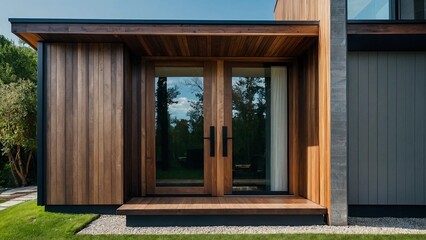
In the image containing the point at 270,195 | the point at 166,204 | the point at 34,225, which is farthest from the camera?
the point at 270,195

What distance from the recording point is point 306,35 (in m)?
3.74

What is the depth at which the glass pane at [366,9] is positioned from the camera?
13.5 feet

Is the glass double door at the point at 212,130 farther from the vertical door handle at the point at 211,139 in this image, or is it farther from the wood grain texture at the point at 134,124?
the wood grain texture at the point at 134,124

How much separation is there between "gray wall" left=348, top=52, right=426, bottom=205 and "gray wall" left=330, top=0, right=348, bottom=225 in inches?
21.5

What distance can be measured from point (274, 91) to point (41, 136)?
332 cm

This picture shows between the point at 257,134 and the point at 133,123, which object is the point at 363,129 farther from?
the point at 133,123

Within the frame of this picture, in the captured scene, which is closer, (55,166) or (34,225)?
(34,225)

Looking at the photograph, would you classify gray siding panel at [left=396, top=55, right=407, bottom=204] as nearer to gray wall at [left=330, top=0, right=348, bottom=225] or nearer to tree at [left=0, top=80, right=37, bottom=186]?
gray wall at [left=330, top=0, right=348, bottom=225]

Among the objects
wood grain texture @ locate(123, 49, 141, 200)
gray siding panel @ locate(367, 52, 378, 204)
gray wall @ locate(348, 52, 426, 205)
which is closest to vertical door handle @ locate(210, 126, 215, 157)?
wood grain texture @ locate(123, 49, 141, 200)

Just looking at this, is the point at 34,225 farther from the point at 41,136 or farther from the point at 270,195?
the point at 270,195

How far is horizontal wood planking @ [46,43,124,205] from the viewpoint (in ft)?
13.1

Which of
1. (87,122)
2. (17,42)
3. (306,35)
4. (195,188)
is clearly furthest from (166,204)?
(17,42)

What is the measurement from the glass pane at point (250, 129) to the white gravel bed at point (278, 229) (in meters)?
1.10

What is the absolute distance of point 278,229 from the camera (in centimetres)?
→ 348
